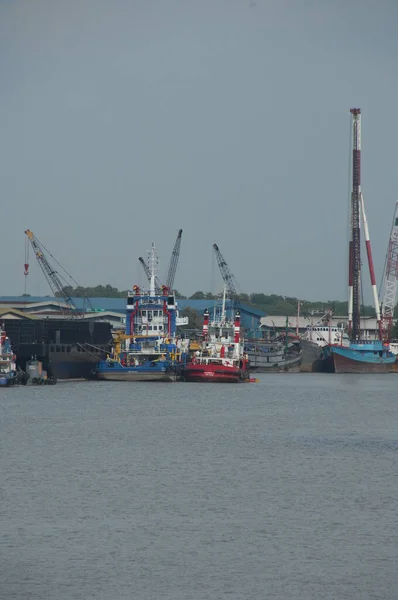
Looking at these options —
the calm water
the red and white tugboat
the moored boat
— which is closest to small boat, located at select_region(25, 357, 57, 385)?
the red and white tugboat

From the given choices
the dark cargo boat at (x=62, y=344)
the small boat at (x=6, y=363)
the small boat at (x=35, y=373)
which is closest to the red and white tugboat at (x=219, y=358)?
the dark cargo boat at (x=62, y=344)

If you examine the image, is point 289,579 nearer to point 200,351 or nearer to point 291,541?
point 291,541

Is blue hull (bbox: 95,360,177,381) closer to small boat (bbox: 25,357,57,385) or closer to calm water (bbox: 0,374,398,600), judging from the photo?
small boat (bbox: 25,357,57,385)

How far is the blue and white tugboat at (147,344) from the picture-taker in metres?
122

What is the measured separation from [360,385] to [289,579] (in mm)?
103464

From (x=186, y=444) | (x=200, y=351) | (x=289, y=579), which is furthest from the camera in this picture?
(x=200, y=351)

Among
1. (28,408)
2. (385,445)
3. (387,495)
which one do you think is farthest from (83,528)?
(28,408)

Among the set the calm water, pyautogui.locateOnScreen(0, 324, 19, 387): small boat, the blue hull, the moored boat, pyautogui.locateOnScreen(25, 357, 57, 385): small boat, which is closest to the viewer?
the calm water

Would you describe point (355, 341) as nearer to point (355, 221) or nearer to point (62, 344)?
point (355, 221)

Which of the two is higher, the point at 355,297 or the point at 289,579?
the point at 355,297

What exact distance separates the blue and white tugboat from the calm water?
4471 cm

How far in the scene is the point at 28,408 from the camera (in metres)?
82.7

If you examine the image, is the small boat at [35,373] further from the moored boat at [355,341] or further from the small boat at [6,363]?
the moored boat at [355,341]

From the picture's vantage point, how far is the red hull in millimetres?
121625
